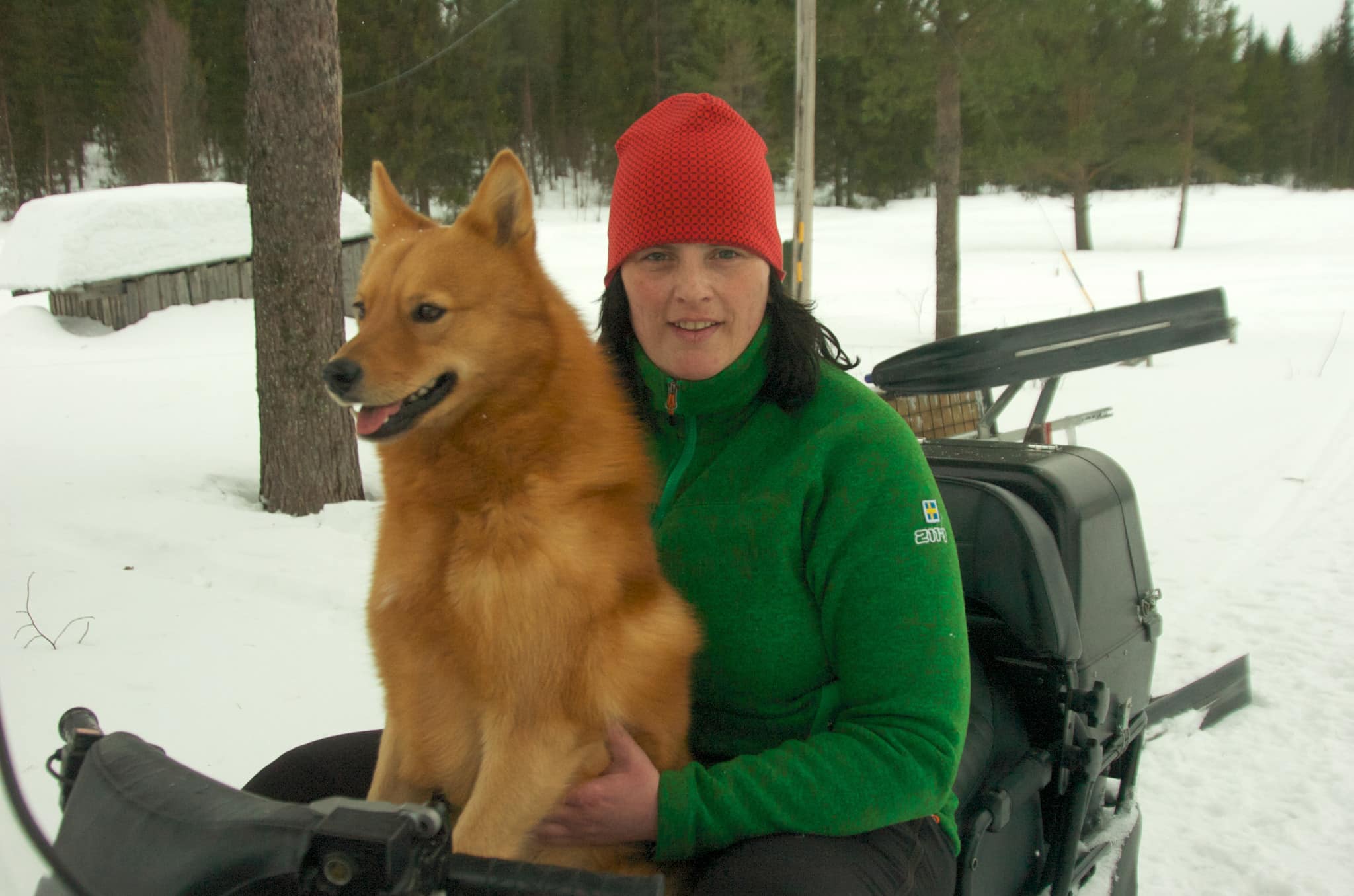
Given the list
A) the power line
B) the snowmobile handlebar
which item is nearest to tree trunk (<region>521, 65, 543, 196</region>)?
the power line

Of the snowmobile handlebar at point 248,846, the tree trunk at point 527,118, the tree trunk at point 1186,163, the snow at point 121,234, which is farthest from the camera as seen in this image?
the tree trunk at point 1186,163

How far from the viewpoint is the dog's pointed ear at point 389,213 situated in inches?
68.3

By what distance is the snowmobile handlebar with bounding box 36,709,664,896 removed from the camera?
791 mm

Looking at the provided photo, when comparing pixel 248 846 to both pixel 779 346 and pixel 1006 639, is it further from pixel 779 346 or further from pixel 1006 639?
pixel 1006 639

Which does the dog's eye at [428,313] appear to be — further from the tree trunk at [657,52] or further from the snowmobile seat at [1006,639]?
the tree trunk at [657,52]

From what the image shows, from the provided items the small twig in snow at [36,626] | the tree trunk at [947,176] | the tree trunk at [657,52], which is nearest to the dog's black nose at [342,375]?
the small twig in snow at [36,626]

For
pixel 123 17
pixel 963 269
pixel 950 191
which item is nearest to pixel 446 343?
pixel 123 17

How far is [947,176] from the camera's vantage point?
534 inches

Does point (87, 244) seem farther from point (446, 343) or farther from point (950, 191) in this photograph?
point (950, 191)

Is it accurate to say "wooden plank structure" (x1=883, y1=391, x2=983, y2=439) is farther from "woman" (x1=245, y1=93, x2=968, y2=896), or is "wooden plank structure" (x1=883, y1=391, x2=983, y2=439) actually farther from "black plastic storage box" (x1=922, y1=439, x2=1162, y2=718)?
"woman" (x1=245, y1=93, x2=968, y2=896)

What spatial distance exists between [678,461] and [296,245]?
164 inches

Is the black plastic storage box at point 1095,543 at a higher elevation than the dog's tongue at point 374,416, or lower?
lower

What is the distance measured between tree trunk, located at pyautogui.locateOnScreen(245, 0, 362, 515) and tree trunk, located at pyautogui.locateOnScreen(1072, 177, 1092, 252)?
28054 mm

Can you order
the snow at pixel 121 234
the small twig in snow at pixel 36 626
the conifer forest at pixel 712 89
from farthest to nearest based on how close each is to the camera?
the snow at pixel 121 234 → the small twig in snow at pixel 36 626 → the conifer forest at pixel 712 89
